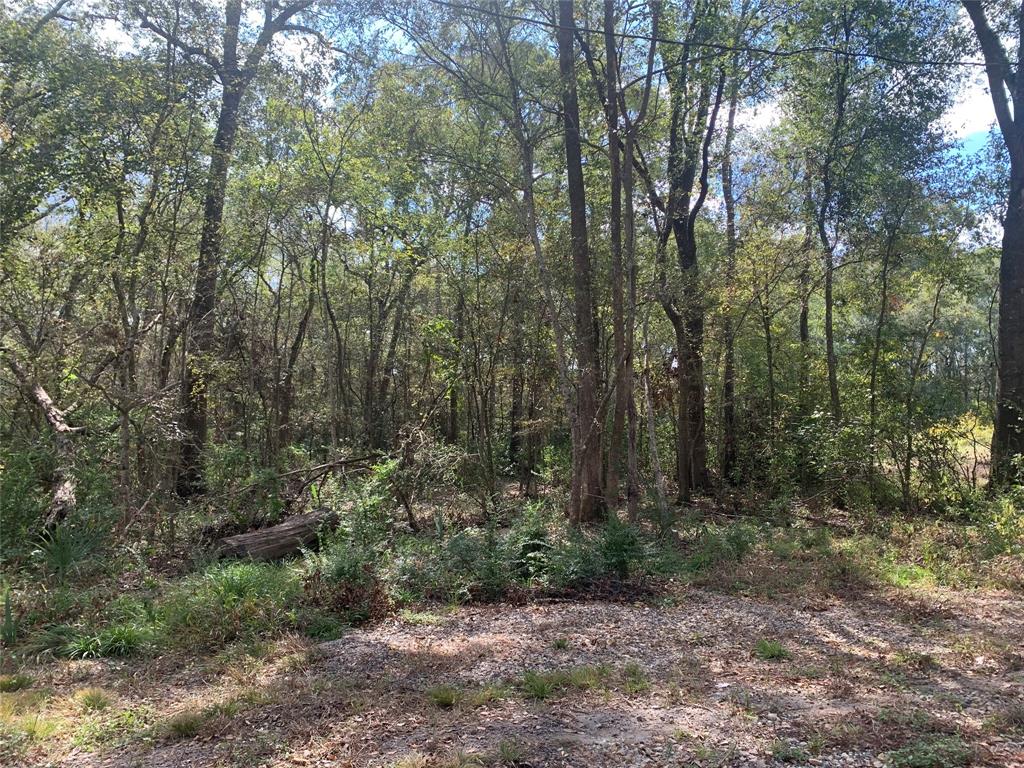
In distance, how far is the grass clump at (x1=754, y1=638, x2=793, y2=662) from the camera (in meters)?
4.57

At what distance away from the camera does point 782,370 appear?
42.8 ft

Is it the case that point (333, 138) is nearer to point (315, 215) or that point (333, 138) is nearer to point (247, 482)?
point (315, 215)

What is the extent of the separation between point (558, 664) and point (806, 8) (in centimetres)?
989

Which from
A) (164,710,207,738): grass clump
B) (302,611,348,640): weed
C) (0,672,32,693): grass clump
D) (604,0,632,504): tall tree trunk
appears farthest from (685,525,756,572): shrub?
(0,672,32,693): grass clump

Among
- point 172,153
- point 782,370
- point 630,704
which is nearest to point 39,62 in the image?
point 172,153

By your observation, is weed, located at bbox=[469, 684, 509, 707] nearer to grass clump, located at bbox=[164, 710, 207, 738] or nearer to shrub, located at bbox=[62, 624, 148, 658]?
grass clump, located at bbox=[164, 710, 207, 738]

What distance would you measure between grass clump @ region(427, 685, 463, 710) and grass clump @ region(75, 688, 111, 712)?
2072 millimetres

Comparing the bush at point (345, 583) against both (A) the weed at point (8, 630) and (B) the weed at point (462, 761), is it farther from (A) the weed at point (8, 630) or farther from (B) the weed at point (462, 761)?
Result: (B) the weed at point (462, 761)

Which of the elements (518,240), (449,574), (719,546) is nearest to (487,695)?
(449,574)

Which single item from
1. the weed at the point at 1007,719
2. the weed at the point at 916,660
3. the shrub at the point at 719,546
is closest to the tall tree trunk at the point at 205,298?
the shrub at the point at 719,546

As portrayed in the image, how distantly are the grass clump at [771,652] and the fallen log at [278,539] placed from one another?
5066 millimetres

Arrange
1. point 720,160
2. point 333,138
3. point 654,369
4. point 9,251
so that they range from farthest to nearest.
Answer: point 654,369 → point 720,160 → point 333,138 → point 9,251

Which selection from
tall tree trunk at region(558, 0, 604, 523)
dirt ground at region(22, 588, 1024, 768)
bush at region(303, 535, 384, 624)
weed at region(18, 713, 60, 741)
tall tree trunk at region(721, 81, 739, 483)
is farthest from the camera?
tall tree trunk at region(721, 81, 739, 483)

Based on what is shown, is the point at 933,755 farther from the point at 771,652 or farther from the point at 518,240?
the point at 518,240
